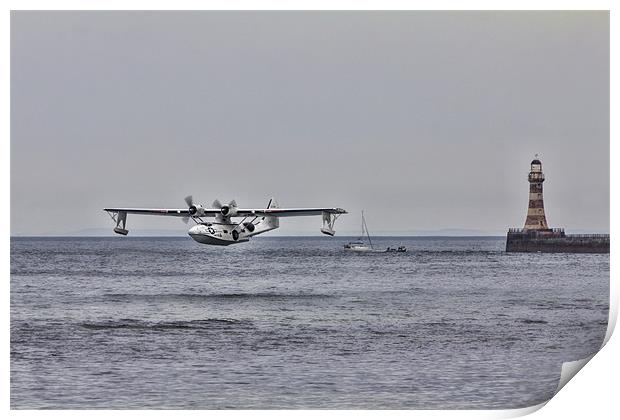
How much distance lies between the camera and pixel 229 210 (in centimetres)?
3262

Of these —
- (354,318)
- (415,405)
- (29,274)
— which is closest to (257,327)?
(354,318)

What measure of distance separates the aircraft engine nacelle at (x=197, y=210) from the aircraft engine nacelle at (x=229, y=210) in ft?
5.77

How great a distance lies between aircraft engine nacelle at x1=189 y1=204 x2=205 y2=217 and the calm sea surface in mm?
2410

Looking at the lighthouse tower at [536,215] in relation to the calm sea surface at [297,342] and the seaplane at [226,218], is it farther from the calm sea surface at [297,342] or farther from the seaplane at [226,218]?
the seaplane at [226,218]

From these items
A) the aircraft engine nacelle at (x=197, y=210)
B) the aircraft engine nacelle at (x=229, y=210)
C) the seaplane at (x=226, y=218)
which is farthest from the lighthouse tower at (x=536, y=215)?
the aircraft engine nacelle at (x=197, y=210)

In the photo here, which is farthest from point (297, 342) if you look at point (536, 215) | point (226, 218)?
point (536, 215)

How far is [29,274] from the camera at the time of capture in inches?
1332

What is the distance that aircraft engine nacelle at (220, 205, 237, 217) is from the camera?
3240 cm

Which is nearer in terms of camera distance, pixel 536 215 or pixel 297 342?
pixel 297 342

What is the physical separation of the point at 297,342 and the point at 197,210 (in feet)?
43.9

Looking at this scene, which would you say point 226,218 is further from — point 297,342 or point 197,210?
point 297,342
